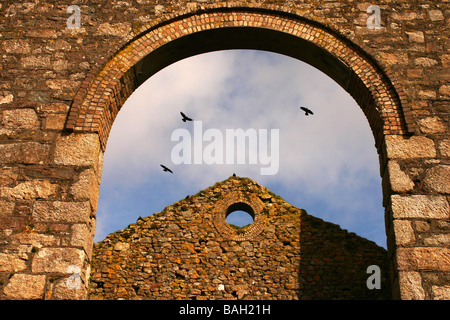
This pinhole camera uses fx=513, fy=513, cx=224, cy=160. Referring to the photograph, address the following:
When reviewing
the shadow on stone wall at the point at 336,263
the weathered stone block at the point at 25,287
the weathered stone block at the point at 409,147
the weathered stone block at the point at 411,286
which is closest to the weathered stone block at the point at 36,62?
the weathered stone block at the point at 25,287

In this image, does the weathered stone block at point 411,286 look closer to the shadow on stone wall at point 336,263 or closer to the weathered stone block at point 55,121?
the weathered stone block at point 55,121

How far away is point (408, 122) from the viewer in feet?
18.8

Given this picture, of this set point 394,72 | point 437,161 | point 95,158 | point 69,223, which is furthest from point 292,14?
point 69,223

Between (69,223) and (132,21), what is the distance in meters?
2.73

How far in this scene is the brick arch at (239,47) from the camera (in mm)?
5883

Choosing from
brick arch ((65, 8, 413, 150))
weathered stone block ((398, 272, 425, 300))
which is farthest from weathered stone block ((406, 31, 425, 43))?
weathered stone block ((398, 272, 425, 300))

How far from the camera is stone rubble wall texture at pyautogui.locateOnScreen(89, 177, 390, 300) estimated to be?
11695 millimetres

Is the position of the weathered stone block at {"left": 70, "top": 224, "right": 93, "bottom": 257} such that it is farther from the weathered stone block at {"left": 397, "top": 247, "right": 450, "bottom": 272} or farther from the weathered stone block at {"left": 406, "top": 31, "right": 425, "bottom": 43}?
the weathered stone block at {"left": 406, "top": 31, "right": 425, "bottom": 43}

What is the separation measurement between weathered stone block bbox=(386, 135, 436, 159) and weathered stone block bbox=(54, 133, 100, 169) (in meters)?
3.24

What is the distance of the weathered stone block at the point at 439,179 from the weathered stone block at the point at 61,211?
11.9 ft

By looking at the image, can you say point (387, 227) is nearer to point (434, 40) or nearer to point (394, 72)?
point (394, 72)

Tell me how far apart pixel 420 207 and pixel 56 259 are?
3736 mm

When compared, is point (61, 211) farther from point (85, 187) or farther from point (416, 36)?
point (416, 36)

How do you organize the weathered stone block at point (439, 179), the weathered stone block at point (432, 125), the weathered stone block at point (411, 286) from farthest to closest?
the weathered stone block at point (432, 125) < the weathered stone block at point (439, 179) < the weathered stone block at point (411, 286)
